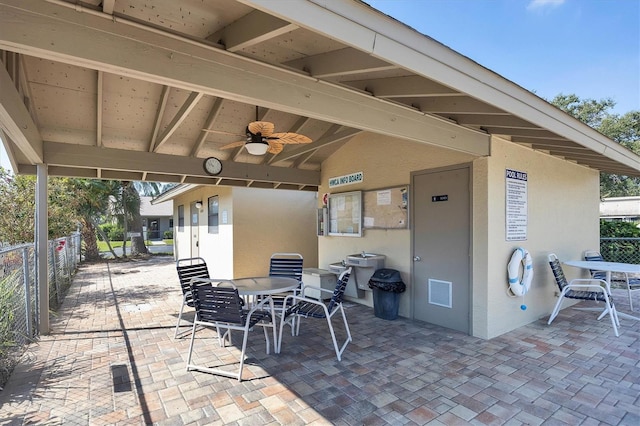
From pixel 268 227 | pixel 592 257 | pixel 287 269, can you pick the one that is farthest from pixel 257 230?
pixel 592 257

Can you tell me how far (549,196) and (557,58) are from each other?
1729 cm

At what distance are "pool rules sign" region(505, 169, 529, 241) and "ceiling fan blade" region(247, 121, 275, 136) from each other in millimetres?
3123

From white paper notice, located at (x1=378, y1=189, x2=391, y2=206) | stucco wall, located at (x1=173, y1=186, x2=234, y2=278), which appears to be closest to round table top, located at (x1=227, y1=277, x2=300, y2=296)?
white paper notice, located at (x1=378, y1=189, x2=391, y2=206)

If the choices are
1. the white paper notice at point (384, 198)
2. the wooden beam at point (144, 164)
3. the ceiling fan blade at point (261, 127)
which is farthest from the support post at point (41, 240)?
the white paper notice at point (384, 198)

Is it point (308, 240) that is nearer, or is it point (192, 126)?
point (192, 126)

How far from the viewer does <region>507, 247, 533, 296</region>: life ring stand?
4.30m

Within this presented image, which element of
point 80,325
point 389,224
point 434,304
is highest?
point 389,224

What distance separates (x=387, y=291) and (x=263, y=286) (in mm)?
2017

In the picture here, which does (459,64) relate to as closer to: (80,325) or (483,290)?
(483,290)

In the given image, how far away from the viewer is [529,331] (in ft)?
14.7

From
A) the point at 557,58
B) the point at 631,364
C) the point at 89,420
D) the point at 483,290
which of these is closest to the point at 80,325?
the point at 89,420

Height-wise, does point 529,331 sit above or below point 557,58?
below

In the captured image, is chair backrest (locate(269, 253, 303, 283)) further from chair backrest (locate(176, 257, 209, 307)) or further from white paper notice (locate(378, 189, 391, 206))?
white paper notice (locate(378, 189, 391, 206))

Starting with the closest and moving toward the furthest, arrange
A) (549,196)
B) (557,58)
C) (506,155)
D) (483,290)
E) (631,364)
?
(631,364) < (483,290) < (506,155) < (549,196) < (557,58)
